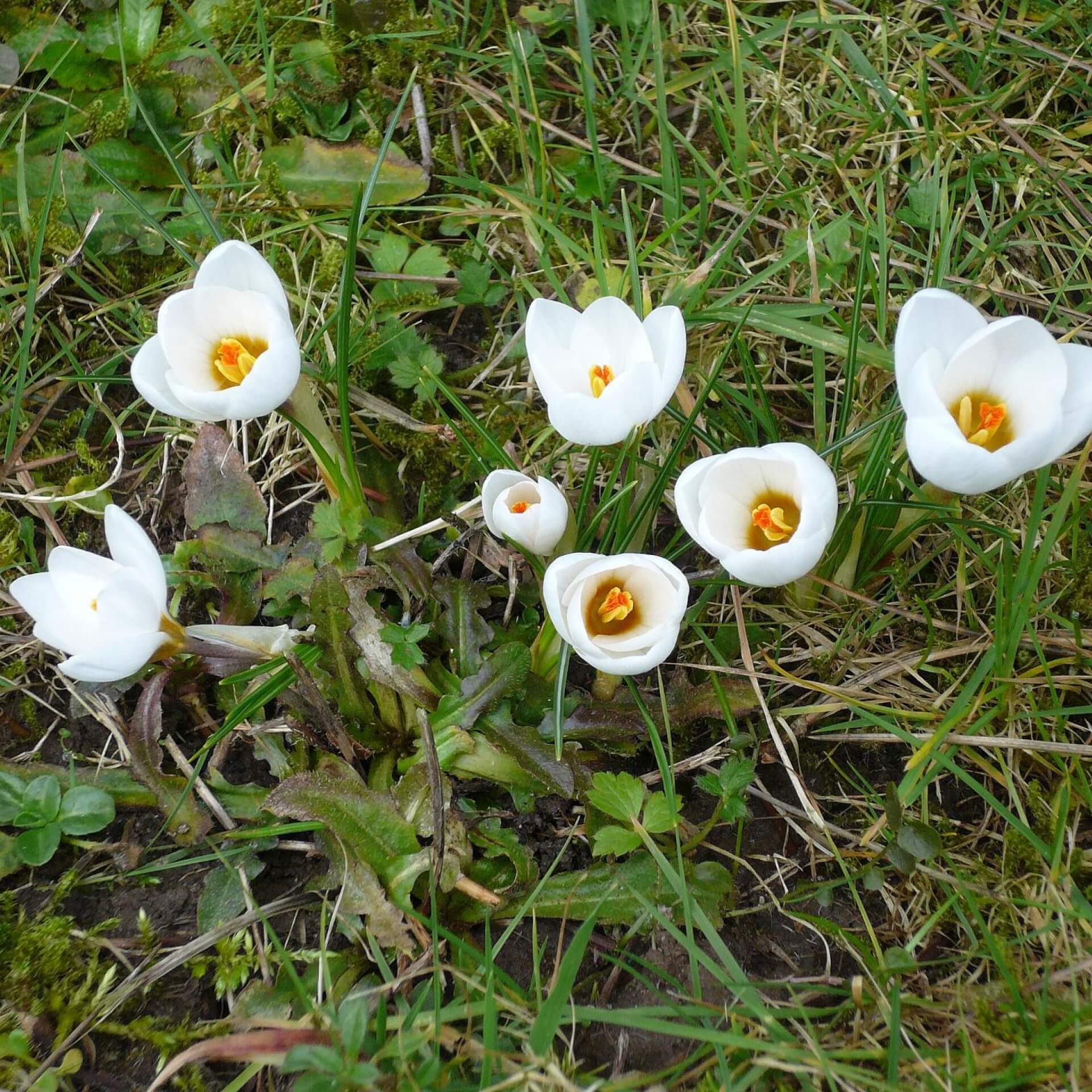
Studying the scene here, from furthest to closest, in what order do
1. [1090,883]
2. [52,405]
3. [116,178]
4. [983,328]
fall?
[116,178] → [52,405] → [1090,883] → [983,328]

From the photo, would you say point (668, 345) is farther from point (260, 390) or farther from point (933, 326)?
point (260, 390)

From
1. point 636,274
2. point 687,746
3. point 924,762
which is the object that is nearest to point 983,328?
point 636,274

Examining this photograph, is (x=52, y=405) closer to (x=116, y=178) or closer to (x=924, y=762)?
(x=116, y=178)

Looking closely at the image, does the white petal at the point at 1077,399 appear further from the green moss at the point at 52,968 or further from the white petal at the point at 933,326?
the green moss at the point at 52,968

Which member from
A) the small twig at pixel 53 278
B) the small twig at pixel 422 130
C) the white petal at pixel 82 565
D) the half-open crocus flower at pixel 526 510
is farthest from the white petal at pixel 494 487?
the small twig at pixel 53 278

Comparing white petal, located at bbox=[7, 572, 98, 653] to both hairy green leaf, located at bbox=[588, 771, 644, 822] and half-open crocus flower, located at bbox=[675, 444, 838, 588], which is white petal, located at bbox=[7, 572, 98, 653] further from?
half-open crocus flower, located at bbox=[675, 444, 838, 588]

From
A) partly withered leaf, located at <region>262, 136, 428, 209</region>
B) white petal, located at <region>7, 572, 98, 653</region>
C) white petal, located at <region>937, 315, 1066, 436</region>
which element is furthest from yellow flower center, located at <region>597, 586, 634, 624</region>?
partly withered leaf, located at <region>262, 136, 428, 209</region>

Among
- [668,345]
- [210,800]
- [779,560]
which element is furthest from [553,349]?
[210,800]
